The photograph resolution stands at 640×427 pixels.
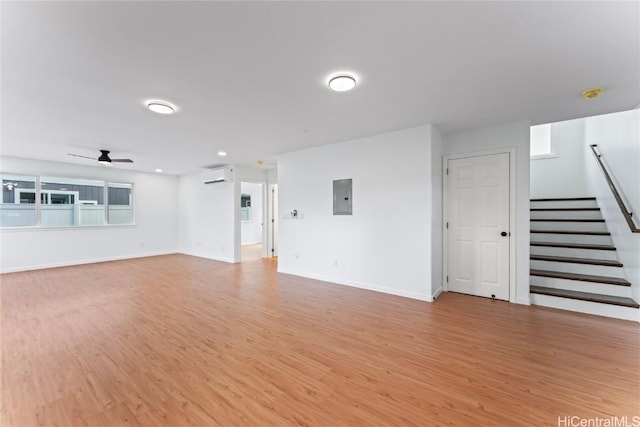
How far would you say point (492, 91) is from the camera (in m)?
2.71

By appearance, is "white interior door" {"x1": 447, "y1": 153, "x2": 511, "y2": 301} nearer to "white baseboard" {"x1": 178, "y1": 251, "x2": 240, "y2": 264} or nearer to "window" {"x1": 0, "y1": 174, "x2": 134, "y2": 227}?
"white baseboard" {"x1": 178, "y1": 251, "x2": 240, "y2": 264}

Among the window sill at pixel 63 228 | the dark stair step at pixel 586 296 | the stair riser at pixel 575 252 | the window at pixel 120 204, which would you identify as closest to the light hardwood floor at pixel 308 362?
the dark stair step at pixel 586 296

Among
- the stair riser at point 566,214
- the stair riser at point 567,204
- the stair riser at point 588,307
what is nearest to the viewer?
the stair riser at point 588,307

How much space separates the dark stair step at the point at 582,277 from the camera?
3275mm

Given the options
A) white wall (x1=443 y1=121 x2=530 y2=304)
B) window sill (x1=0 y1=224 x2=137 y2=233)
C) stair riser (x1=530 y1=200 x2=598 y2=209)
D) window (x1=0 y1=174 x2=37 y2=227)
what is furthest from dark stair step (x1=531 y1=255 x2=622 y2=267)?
window (x1=0 y1=174 x2=37 y2=227)

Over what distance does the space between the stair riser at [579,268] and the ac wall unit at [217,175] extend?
22.0 ft

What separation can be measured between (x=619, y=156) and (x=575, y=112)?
52.7 inches

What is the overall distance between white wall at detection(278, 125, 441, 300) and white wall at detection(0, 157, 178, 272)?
5131 mm

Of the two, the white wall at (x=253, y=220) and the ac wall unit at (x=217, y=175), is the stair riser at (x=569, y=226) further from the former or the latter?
the white wall at (x=253, y=220)

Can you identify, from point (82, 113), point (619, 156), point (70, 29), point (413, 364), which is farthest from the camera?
point (619, 156)

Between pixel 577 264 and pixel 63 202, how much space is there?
10.8 m

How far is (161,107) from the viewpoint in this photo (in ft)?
9.86

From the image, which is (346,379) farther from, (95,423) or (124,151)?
(124,151)

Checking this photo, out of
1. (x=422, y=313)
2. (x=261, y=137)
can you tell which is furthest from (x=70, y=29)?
(x=422, y=313)
